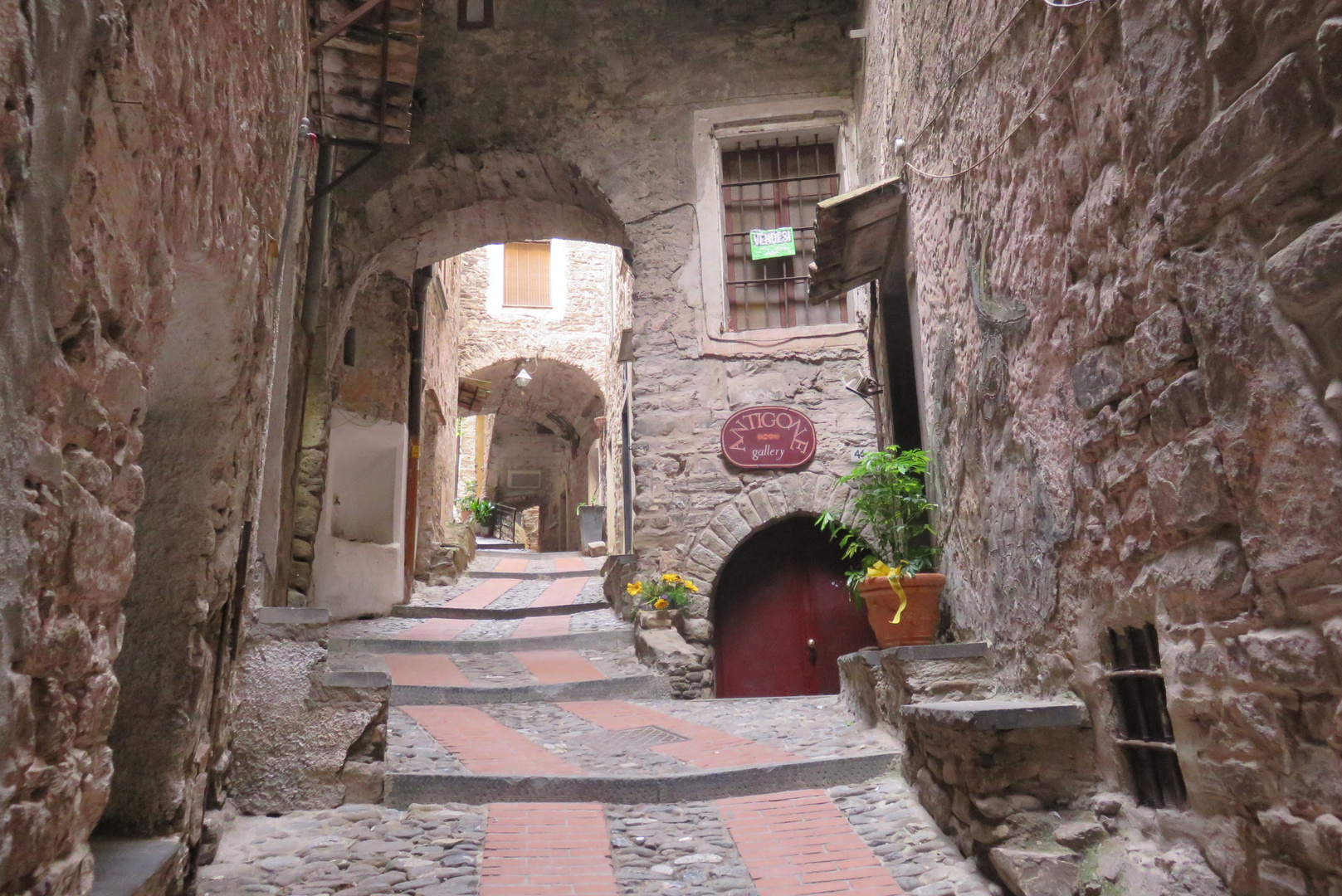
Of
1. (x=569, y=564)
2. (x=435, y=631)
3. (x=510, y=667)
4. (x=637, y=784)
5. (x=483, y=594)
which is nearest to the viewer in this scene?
(x=637, y=784)

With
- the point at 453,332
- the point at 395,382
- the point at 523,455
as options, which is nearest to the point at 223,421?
the point at 395,382

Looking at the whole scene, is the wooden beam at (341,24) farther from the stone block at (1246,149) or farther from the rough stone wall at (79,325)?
the stone block at (1246,149)

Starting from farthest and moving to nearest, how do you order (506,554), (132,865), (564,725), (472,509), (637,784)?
(506,554) → (472,509) → (564,725) → (637,784) → (132,865)

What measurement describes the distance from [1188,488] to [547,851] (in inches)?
86.1

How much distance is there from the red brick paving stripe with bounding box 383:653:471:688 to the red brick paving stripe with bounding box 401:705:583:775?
1.50 feet

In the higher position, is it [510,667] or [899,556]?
[899,556]

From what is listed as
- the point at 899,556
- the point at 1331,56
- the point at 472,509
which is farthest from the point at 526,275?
the point at 1331,56

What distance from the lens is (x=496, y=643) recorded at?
7.03 m

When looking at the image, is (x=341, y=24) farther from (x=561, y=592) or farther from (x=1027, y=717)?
(x=561, y=592)

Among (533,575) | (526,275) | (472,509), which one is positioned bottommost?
(533,575)

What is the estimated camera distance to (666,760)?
393cm

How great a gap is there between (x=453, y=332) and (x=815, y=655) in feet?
27.1

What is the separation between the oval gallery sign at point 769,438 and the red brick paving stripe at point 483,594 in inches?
130

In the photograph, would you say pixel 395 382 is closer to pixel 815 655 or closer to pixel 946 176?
pixel 815 655
